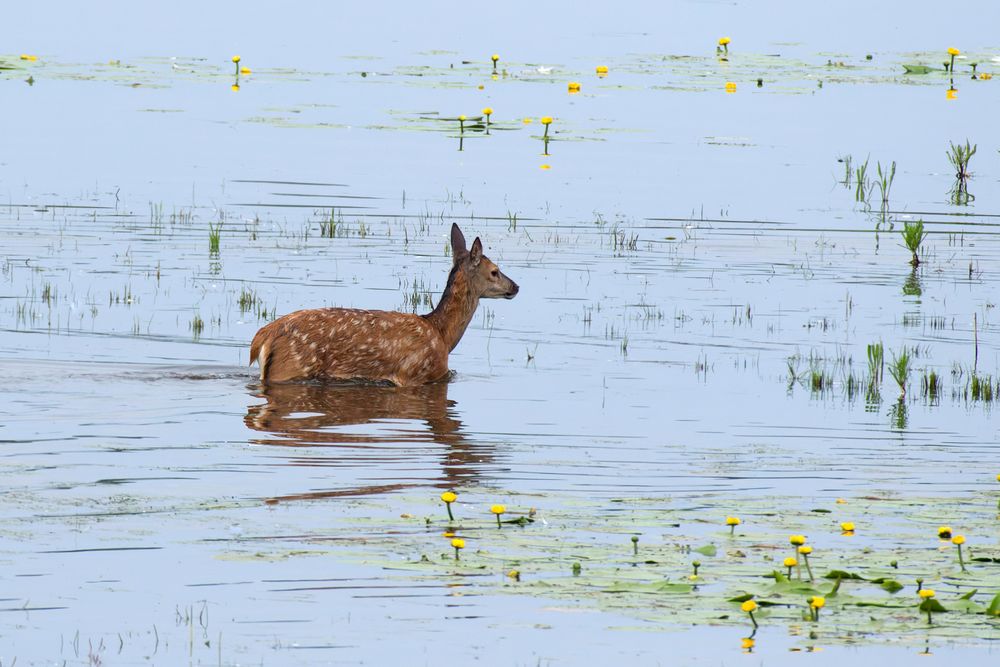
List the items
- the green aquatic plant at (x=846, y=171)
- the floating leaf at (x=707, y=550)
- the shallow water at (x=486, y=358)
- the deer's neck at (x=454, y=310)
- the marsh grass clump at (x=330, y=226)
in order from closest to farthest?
the shallow water at (x=486, y=358) < the floating leaf at (x=707, y=550) < the deer's neck at (x=454, y=310) < the marsh grass clump at (x=330, y=226) < the green aquatic plant at (x=846, y=171)

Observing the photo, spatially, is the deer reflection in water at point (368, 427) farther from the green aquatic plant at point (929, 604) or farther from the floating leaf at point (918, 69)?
the floating leaf at point (918, 69)

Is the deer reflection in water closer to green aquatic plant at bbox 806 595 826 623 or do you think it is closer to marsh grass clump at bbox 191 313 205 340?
marsh grass clump at bbox 191 313 205 340

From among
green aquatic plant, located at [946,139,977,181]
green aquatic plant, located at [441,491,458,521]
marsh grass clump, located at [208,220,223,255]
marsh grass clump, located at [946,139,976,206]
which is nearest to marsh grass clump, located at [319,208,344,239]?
marsh grass clump, located at [208,220,223,255]

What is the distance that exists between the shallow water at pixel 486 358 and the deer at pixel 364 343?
215mm

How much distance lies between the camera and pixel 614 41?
1807 inches

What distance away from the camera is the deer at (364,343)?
14.7 meters

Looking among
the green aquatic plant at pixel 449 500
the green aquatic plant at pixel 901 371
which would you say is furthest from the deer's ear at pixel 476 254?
the green aquatic plant at pixel 449 500

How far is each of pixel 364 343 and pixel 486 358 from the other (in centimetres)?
159

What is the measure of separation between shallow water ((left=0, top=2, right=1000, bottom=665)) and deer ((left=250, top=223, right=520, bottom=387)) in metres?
0.21

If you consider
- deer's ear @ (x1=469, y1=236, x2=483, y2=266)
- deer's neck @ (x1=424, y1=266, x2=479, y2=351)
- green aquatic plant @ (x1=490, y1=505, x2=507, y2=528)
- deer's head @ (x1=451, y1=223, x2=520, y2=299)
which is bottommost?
green aquatic plant @ (x1=490, y1=505, x2=507, y2=528)

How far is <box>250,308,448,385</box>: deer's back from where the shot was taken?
14.7 metres

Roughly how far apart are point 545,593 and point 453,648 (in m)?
0.80

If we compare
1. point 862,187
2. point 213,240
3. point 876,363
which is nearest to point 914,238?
point 862,187

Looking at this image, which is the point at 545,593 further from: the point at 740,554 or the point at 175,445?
the point at 175,445
